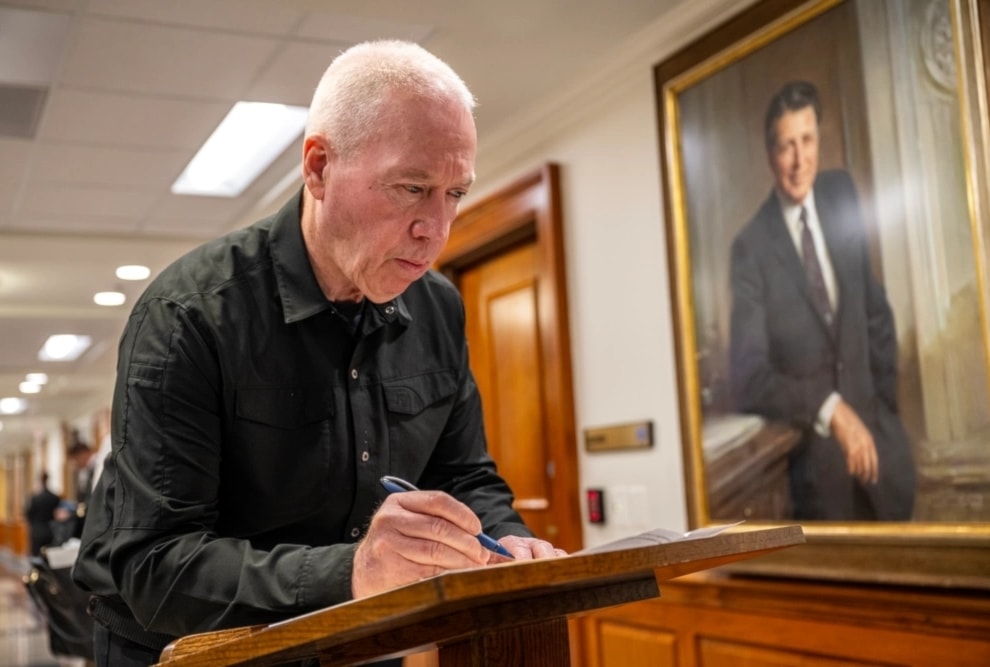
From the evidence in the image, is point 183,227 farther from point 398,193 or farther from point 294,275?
point 398,193

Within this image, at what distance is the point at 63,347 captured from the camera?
1043cm

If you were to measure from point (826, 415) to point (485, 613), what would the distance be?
2.20 m

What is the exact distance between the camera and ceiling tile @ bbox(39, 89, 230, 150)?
156 inches

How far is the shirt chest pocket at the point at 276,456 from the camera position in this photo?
1.52 m

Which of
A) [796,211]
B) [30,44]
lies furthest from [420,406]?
[30,44]

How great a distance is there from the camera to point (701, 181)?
351 cm

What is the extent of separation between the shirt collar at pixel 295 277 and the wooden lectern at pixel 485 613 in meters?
0.54

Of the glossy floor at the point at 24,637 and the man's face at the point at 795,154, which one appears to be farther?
the glossy floor at the point at 24,637

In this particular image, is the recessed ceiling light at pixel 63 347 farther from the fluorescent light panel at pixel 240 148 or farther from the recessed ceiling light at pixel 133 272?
the fluorescent light panel at pixel 240 148

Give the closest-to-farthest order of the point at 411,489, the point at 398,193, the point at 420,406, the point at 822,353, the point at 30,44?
1. the point at 411,489
2. the point at 398,193
3. the point at 420,406
4. the point at 822,353
5. the point at 30,44

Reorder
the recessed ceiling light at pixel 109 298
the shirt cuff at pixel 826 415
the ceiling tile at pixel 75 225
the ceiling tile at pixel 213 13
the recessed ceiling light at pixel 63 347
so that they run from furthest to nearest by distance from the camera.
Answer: the recessed ceiling light at pixel 63 347 → the recessed ceiling light at pixel 109 298 → the ceiling tile at pixel 75 225 → the ceiling tile at pixel 213 13 → the shirt cuff at pixel 826 415

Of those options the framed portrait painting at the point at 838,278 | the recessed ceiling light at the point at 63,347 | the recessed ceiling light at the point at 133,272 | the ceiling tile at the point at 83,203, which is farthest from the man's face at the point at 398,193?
the recessed ceiling light at the point at 63,347

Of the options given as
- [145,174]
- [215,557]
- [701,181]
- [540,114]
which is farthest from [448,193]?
[145,174]

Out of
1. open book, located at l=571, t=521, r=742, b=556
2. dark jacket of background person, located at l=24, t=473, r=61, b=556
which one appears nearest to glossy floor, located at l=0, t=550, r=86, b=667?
dark jacket of background person, located at l=24, t=473, r=61, b=556
